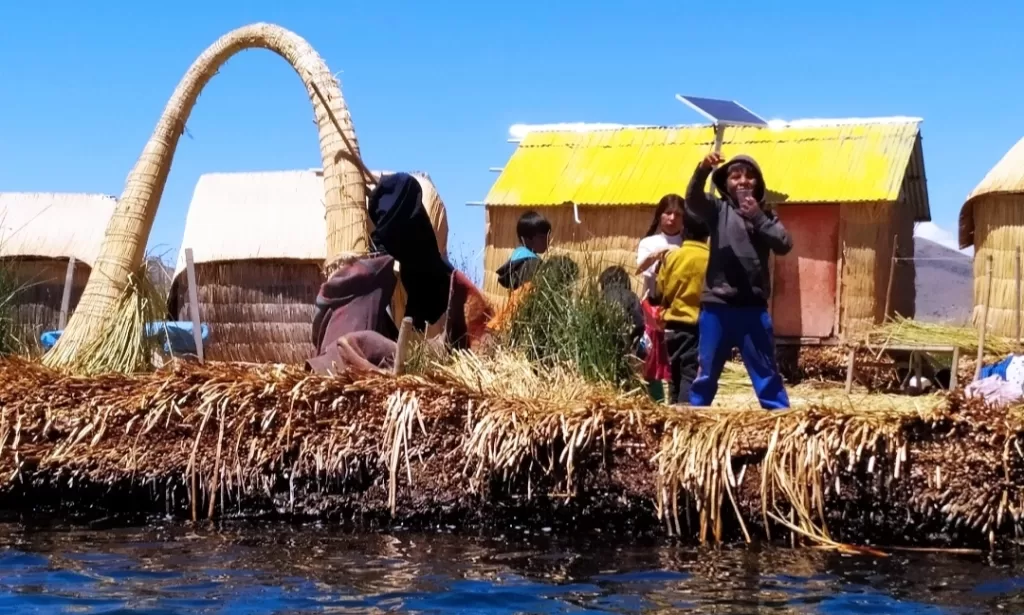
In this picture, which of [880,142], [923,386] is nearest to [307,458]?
[923,386]

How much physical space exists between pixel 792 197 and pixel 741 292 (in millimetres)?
6544

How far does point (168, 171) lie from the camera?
8.61 m

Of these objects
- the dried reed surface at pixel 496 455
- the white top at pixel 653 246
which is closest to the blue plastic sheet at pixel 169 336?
the dried reed surface at pixel 496 455

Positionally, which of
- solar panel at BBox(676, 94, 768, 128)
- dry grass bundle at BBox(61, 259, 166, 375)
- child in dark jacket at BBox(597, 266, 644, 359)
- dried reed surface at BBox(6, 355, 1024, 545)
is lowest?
dried reed surface at BBox(6, 355, 1024, 545)

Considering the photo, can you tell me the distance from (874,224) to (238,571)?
8.89 m

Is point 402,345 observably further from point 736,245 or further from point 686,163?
point 686,163

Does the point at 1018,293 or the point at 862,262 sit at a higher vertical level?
the point at 862,262

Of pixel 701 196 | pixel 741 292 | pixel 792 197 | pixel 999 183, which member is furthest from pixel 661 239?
pixel 999 183

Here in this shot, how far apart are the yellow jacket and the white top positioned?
0.48m

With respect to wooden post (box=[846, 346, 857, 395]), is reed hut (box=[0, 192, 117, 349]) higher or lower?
higher

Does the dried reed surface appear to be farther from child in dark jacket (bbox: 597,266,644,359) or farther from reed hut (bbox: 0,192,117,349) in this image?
reed hut (bbox: 0,192,117,349)

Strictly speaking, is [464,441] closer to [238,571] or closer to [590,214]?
[238,571]

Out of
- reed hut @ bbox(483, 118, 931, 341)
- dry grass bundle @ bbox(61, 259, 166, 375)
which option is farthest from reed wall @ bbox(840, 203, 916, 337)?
dry grass bundle @ bbox(61, 259, 166, 375)

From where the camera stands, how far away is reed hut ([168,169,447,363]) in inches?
557
